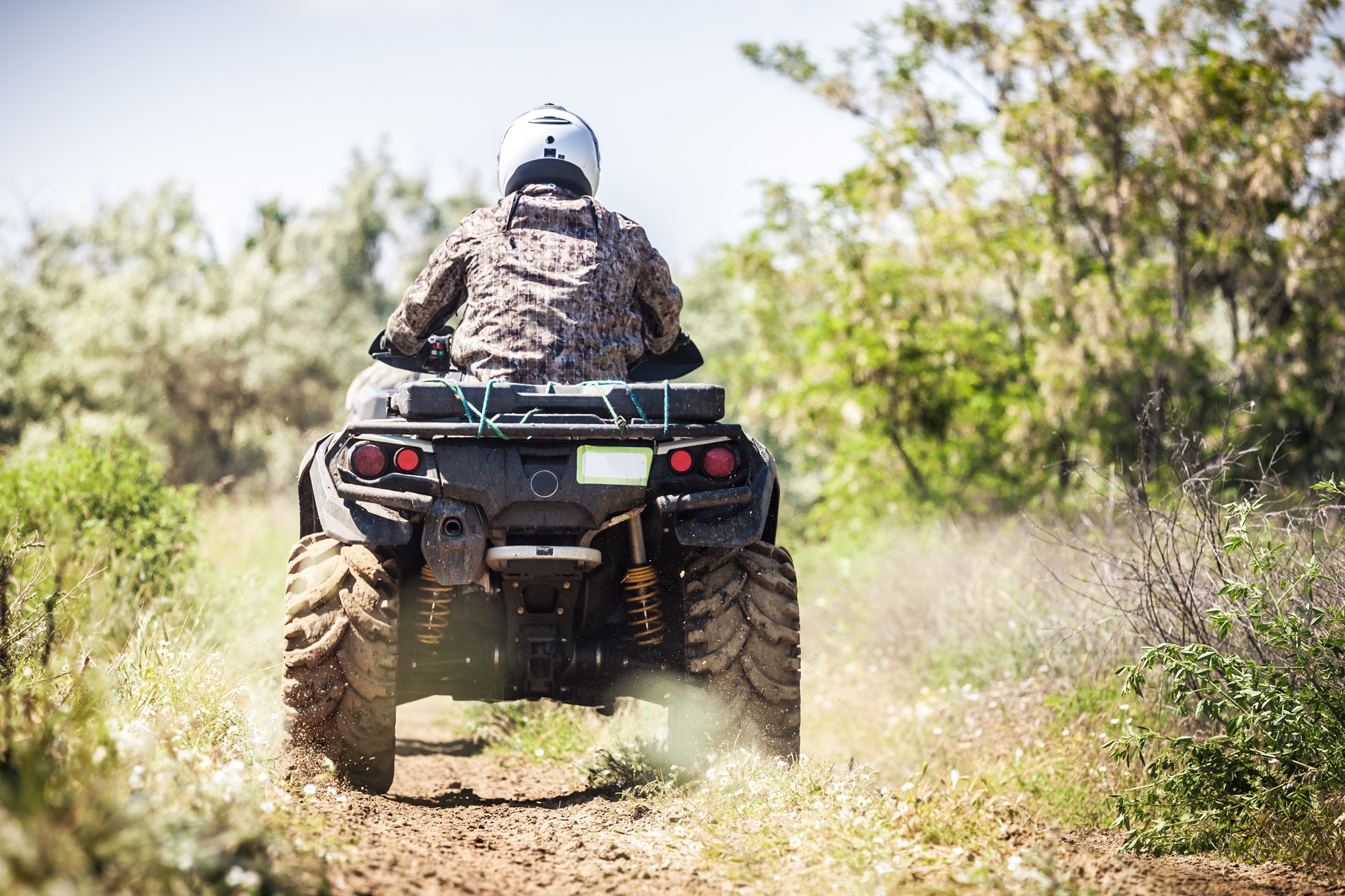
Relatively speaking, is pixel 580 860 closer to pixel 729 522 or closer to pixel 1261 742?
pixel 729 522

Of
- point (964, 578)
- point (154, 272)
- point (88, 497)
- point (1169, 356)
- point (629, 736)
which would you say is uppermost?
point (154, 272)

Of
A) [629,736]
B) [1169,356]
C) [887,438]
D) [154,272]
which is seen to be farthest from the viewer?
[154,272]

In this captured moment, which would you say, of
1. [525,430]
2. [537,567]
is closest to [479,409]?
[525,430]

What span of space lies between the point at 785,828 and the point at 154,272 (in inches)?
853

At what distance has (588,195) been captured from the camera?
4.90 metres

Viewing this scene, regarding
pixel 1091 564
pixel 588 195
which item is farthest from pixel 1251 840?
pixel 588 195

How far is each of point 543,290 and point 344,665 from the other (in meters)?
1.59

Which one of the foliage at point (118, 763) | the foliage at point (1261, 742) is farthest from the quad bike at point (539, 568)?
the foliage at point (1261, 742)

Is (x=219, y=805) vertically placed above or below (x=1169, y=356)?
below

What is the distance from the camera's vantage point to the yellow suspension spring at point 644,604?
4379 mm

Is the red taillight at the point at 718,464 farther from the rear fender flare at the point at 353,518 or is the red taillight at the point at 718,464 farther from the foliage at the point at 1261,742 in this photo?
the foliage at the point at 1261,742

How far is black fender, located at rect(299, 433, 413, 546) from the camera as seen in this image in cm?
386

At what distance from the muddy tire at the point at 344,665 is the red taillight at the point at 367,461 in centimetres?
40

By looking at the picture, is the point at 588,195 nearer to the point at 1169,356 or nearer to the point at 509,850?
the point at 509,850
